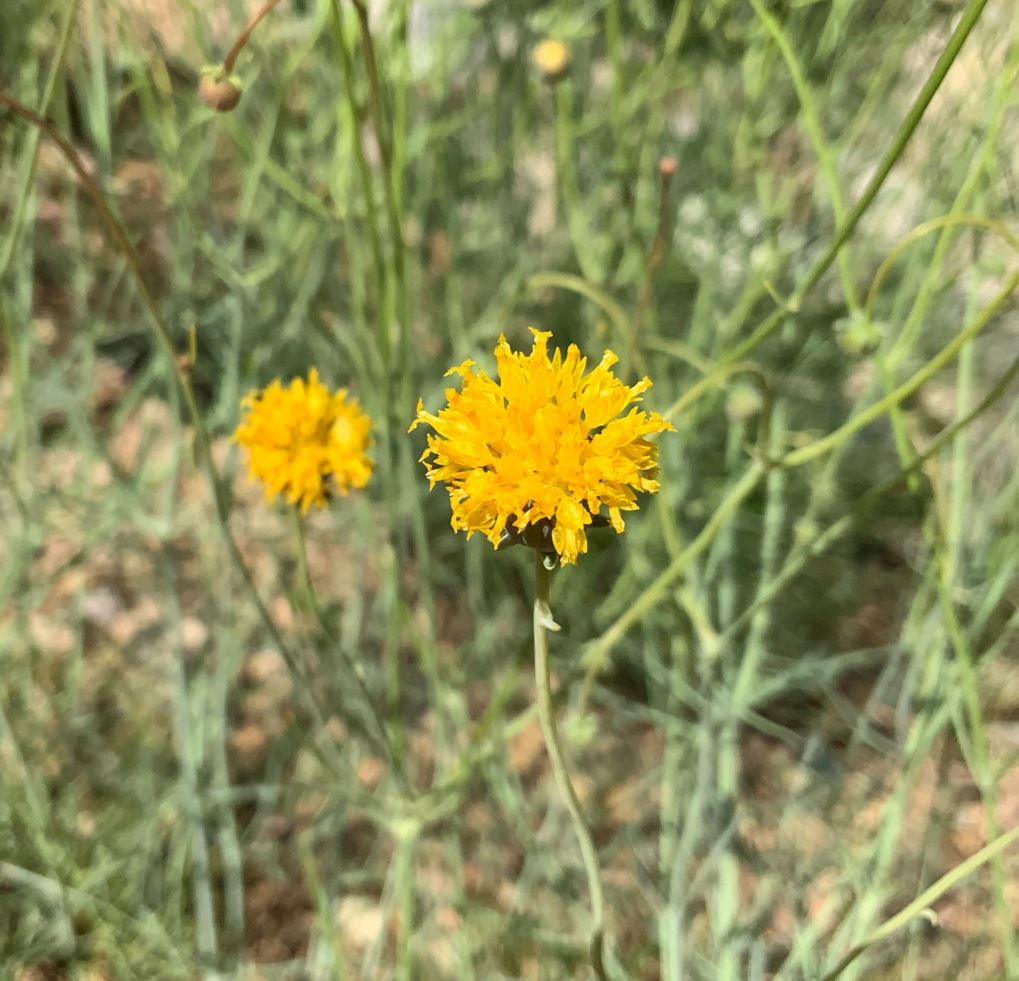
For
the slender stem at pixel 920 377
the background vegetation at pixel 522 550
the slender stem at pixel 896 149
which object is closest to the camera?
the slender stem at pixel 896 149

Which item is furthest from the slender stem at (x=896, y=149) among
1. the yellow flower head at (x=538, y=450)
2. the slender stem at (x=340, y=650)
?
the slender stem at (x=340, y=650)

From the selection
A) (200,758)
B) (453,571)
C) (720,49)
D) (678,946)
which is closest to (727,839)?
(678,946)

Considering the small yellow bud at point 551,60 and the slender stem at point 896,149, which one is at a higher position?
the small yellow bud at point 551,60

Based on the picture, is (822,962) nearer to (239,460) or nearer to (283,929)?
(283,929)

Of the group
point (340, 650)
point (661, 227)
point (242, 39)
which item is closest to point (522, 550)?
point (340, 650)

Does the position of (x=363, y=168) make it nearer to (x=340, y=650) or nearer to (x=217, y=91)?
(x=217, y=91)

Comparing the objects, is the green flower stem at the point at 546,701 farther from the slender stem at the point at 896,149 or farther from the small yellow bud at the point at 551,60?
the small yellow bud at the point at 551,60

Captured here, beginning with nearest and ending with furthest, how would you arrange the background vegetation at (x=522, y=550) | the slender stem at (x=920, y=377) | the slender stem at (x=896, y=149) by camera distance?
the slender stem at (x=896, y=149) → the slender stem at (x=920, y=377) → the background vegetation at (x=522, y=550)
